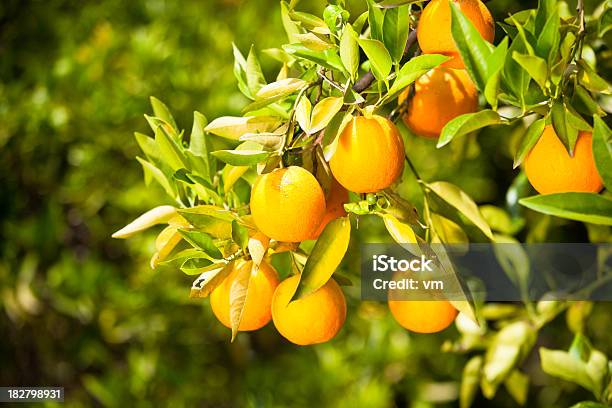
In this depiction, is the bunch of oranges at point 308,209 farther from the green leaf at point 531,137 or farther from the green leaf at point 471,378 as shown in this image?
the green leaf at point 471,378

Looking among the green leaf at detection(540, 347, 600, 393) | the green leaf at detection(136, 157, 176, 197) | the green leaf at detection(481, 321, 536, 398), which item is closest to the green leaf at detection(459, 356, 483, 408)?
the green leaf at detection(481, 321, 536, 398)

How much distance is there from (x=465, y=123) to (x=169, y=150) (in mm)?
241

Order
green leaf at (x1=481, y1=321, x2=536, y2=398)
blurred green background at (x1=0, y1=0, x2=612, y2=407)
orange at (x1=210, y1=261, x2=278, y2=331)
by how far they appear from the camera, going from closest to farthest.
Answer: orange at (x1=210, y1=261, x2=278, y2=331)
green leaf at (x1=481, y1=321, x2=536, y2=398)
blurred green background at (x1=0, y1=0, x2=612, y2=407)

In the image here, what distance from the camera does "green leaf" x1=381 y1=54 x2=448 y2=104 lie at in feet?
1.37

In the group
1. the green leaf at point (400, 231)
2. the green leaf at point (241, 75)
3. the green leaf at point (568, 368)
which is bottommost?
the green leaf at point (568, 368)

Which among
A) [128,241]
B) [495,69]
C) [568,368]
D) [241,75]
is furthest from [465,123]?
[128,241]

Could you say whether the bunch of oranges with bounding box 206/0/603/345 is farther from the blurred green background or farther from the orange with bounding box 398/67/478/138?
the blurred green background

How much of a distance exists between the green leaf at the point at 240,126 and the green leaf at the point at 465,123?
0.14 meters

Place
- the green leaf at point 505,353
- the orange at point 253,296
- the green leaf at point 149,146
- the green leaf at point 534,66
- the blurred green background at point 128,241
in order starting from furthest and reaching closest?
the blurred green background at point 128,241 < the green leaf at point 505,353 < the green leaf at point 149,146 < the orange at point 253,296 < the green leaf at point 534,66

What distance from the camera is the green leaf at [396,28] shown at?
449 millimetres

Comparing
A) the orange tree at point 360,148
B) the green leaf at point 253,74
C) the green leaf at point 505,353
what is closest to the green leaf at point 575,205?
the orange tree at point 360,148

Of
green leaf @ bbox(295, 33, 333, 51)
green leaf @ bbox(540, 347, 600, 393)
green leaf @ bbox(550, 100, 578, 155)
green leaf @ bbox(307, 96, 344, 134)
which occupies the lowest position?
green leaf @ bbox(540, 347, 600, 393)

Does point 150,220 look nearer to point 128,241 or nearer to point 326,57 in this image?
point 326,57

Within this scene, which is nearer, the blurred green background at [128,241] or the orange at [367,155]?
the orange at [367,155]
